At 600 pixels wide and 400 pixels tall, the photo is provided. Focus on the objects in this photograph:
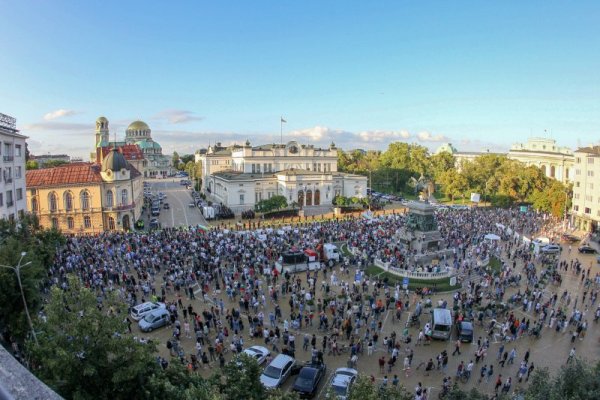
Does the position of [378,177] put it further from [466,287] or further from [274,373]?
[274,373]

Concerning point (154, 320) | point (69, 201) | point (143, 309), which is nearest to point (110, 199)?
point (69, 201)

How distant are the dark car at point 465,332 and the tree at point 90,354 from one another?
14.8 meters

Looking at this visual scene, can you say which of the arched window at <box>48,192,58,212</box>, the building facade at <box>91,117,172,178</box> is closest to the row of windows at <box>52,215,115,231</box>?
the arched window at <box>48,192,58,212</box>

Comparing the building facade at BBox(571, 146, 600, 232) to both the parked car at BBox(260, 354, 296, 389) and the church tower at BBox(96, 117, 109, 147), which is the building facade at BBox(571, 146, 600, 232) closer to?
the parked car at BBox(260, 354, 296, 389)

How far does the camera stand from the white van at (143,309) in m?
21.8

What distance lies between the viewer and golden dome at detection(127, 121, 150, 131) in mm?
148875

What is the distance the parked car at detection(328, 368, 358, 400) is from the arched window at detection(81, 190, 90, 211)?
39.5 m

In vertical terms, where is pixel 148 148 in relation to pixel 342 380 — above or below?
above

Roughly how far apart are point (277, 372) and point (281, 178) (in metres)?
49.7

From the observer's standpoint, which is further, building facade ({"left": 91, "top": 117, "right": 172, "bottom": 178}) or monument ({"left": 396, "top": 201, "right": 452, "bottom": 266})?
building facade ({"left": 91, "top": 117, "right": 172, "bottom": 178})

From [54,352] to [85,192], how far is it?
132ft

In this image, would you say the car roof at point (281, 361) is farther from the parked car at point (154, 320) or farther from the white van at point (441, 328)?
the white van at point (441, 328)

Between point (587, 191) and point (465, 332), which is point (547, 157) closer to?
point (587, 191)

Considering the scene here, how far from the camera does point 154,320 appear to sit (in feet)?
69.1
